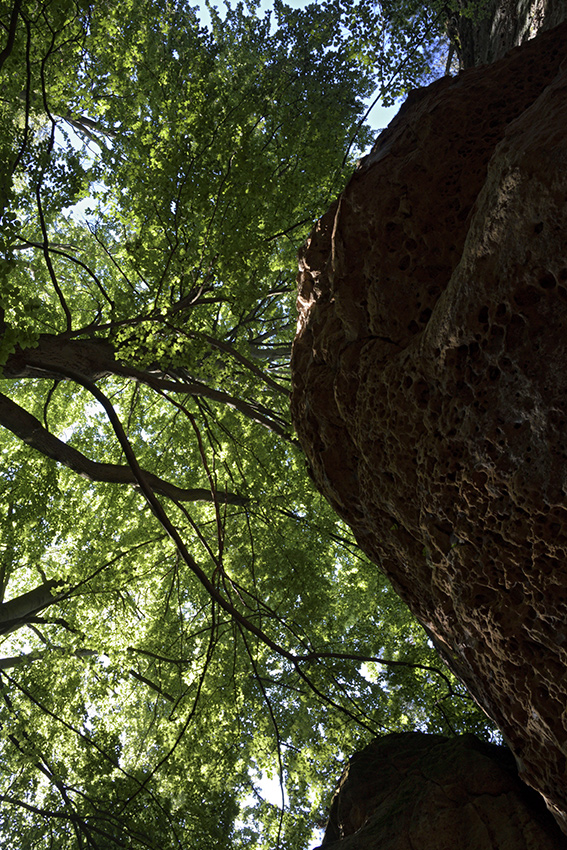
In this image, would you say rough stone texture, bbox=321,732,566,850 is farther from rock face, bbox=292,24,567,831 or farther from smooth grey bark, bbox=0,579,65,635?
smooth grey bark, bbox=0,579,65,635

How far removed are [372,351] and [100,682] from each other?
19.9ft

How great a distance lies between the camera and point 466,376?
2422 mm

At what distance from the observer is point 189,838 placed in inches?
220

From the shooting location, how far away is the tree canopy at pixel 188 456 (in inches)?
201

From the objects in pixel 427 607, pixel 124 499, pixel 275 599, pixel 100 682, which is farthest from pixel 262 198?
pixel 100 682

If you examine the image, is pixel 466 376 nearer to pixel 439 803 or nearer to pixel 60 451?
pixel 439 803

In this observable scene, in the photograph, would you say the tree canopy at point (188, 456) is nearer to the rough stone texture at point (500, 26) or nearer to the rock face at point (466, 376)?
the rough stone texture at point (500, 26)

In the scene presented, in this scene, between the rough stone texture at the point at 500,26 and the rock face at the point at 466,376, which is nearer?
the rock face at the point at 466,376

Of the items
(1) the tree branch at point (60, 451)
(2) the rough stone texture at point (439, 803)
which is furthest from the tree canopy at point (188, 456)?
(2) the rough stone texture at point (439, 803)

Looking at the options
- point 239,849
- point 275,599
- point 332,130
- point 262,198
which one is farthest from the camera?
point 275,599

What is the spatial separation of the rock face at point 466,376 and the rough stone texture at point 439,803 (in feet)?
2.36

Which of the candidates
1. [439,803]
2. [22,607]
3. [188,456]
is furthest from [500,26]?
[22,607]

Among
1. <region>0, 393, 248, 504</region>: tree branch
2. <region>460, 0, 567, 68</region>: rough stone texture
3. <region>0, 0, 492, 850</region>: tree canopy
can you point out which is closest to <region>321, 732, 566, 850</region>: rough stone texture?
<region>0, 0, 492, 850</region>: tree canopy

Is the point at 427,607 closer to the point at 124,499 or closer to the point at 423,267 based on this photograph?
the point at 423,267
